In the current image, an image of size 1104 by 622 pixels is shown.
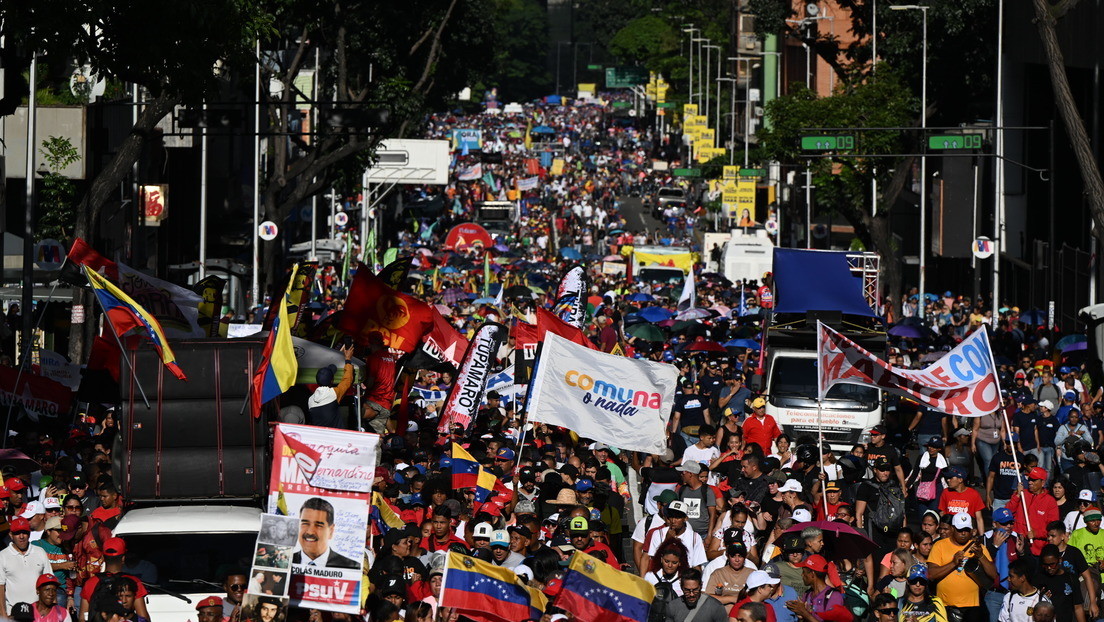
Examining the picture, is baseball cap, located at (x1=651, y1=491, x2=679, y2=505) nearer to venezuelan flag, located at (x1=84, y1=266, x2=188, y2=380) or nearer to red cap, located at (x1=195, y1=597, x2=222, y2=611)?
venezuelan flag, located at (x1=84, y1=266, x2=188, y2=380)

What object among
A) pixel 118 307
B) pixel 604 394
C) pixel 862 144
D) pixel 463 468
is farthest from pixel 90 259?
pixel 862 144

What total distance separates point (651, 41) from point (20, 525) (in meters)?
123

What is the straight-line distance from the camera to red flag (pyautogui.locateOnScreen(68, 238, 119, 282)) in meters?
18.5

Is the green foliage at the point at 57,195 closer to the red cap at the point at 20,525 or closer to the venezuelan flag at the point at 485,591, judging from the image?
the red cap at the point at 20,525

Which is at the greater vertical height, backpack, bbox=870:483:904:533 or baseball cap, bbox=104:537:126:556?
baseball cap, bbox=104:537:126:556

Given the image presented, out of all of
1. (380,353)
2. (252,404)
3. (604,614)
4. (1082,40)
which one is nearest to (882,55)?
(1082,40)

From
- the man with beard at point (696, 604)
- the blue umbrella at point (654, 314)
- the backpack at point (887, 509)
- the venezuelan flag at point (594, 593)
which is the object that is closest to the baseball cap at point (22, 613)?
the venezuelan flag at point (594, 593)

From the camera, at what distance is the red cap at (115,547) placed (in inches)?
515

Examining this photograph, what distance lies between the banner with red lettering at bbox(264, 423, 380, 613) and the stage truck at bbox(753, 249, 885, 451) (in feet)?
42.8

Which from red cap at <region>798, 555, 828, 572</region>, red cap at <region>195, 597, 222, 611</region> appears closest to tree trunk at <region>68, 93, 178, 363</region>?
red cap at <region>195, 597, 222, 611</region>

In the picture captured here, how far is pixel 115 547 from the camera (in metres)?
13.2

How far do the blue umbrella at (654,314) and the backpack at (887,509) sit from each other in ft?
61.1

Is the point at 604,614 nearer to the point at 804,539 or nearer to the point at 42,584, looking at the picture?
the point at 804,539

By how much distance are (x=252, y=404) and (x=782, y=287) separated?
43.1 feet
